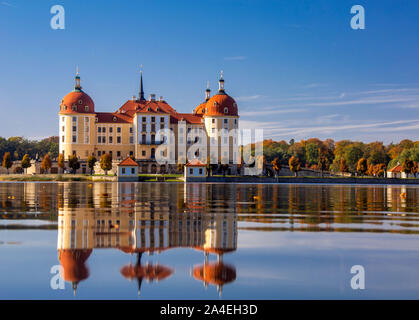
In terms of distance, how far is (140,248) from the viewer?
33.0ft

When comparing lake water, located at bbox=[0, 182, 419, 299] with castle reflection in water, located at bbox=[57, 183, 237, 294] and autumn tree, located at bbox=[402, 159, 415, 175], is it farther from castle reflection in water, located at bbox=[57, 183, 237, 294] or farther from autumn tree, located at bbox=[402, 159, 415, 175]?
autumn tree, located at bbox=[402, 159, 415, 175]

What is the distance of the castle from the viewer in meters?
106

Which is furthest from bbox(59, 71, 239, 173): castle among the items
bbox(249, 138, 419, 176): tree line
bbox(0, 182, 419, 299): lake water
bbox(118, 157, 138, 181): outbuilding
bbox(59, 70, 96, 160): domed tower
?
bbox(0, 182, 419, 299): lake water

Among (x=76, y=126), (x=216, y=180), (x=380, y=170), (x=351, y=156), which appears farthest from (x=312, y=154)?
(x=76, y=126)

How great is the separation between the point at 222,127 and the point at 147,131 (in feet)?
52.8

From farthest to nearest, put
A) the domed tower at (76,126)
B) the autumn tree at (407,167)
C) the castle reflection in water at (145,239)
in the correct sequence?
the domed tower at (76,126), the autumn tree at (407,167), the castle reflection in water at (145,239)

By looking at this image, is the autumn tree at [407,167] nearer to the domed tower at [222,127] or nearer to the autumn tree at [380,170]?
the autumn tree at [380,170]

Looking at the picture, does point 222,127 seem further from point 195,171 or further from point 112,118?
point 195,171

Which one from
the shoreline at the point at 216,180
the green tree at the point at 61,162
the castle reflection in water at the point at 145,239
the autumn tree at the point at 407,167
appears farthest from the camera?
the autumn tree at the point at 407,167

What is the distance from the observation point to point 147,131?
10731 centimetres

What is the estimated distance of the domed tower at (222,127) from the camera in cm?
10952

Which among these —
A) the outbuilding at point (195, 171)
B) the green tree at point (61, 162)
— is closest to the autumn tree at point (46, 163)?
the green tree at point (61, 162)

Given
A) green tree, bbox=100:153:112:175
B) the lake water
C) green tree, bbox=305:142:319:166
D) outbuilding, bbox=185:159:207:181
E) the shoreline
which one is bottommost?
the lake water
